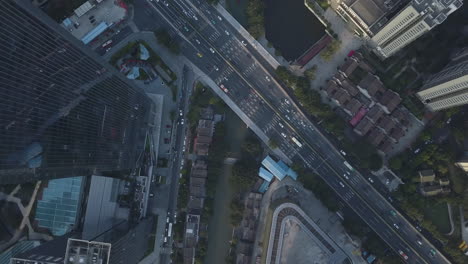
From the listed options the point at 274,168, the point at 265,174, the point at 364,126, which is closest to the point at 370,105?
the point at 364,126

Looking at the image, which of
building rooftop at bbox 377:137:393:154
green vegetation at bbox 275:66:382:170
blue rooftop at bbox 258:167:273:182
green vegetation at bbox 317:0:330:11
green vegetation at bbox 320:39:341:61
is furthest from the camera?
green vegetation at bbox 317:0:330:11

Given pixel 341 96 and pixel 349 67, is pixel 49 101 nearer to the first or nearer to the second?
pixel 341 96

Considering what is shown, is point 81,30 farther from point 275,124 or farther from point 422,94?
point 422,94

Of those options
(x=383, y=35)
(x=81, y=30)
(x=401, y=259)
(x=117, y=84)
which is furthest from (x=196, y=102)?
(x=401, y=259)

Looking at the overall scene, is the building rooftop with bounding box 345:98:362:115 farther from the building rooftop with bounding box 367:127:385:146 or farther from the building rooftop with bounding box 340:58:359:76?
the building rooftop with bounding box 340:58:359:76

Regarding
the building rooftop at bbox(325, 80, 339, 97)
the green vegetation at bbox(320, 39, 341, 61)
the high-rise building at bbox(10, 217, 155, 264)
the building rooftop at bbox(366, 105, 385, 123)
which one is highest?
the green vegetation at bbox(320, 39, 341, 61)

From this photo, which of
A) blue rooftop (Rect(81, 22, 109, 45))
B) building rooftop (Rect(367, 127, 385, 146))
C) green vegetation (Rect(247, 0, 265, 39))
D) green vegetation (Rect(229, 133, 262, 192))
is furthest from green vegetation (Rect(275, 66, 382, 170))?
blue rooftop (Rect(81, 22, 109, 45))

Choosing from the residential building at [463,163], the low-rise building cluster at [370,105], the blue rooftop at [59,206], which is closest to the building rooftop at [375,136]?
the low-rise building cluster at [370,105]
